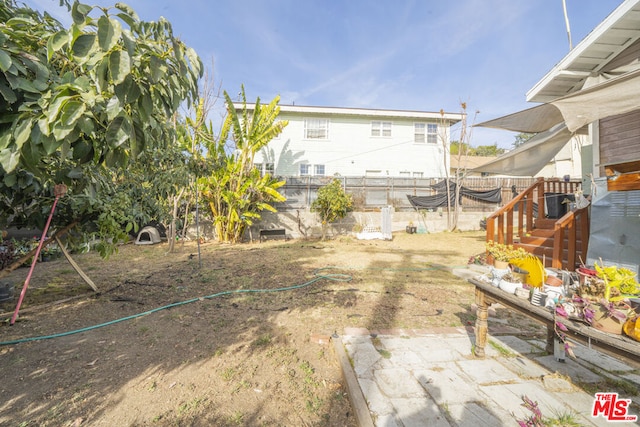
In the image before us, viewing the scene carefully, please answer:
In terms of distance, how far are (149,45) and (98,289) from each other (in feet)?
17.9

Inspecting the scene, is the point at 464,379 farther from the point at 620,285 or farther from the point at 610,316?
the point at 620,285

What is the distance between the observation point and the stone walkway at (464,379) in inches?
82.4

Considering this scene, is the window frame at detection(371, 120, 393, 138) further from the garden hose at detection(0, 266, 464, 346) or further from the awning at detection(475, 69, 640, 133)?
the awning at detection(475, 69, 640, 133)

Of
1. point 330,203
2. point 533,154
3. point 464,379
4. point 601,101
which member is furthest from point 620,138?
point 330,203

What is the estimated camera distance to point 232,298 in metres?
4.82

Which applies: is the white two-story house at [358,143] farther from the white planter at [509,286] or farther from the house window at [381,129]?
the white planter at [509,286]

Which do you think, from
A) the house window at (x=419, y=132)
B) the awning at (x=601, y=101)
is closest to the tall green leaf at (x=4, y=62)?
the awning at (x=601, y=101)

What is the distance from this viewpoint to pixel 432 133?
1759 centimetres

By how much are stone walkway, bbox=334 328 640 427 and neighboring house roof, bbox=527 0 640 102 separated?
18.1 ft

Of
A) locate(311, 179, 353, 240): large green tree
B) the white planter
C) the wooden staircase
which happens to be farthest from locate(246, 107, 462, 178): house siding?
the white planter

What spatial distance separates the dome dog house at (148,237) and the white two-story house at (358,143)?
7.19 meters

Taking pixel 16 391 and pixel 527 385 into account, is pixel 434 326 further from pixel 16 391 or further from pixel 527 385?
pixel 16 391

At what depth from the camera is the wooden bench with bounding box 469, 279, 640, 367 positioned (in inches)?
67.4

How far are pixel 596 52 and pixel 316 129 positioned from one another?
12.9 m
